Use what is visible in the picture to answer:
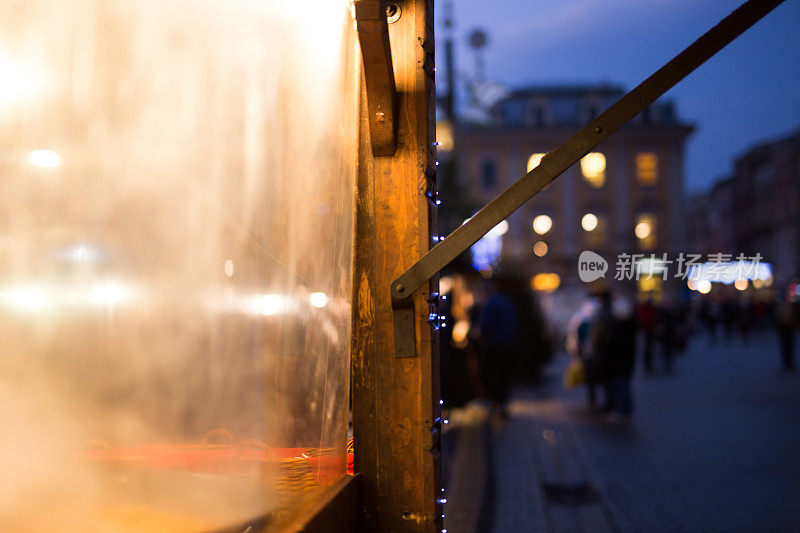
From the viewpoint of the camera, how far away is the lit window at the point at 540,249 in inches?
1494

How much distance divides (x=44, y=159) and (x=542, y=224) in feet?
143

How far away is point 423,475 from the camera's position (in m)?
2.49

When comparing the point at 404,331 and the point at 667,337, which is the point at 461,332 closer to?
the point at 667,337

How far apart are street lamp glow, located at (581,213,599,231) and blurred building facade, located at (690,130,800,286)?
5794mm

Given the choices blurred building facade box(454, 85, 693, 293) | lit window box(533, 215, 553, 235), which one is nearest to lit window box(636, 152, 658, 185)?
blurred building facade box(454, 85, 693, 293)

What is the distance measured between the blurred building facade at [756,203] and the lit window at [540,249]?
7922 millimetres

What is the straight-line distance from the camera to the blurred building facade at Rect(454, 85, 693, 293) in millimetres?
42906

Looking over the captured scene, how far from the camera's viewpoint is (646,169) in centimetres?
4416

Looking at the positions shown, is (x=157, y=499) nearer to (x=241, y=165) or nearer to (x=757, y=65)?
(x=241, y=165)

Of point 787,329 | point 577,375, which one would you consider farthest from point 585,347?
point 787,329

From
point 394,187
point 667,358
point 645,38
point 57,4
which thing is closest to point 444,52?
point 667,358

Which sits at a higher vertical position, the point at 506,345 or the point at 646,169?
the point at 646,169

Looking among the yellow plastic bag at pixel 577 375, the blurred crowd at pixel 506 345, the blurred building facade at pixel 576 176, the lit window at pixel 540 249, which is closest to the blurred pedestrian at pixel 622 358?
the blurred crowd at pixel 506 345

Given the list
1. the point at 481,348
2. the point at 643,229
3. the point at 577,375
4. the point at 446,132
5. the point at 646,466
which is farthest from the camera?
the point at 643,229
